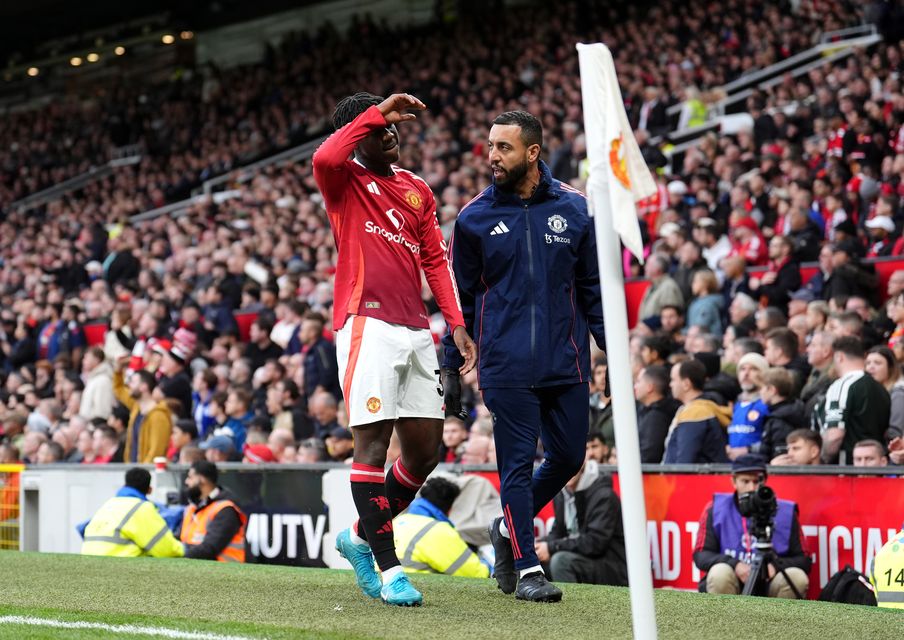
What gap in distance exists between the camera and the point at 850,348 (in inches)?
336

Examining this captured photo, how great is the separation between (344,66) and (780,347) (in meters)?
20.7

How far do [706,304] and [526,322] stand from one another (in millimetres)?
6615

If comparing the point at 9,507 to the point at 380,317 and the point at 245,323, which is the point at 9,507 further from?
the point at 380,317

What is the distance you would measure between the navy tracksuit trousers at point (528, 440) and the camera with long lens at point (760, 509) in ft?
5.40

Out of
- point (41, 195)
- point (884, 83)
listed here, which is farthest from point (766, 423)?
point (41, 195)

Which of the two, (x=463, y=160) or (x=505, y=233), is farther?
(x=463, y=160)

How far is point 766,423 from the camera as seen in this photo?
8766 millimetres

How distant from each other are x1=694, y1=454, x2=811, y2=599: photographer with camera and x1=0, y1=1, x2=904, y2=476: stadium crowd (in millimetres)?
750

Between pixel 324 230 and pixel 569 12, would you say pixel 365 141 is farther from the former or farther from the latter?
pixel 569 12

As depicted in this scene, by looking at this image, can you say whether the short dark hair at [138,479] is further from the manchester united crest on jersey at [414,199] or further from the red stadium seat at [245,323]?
the red stadium seat at [245,323]

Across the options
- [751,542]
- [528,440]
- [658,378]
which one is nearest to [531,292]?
[528,440]

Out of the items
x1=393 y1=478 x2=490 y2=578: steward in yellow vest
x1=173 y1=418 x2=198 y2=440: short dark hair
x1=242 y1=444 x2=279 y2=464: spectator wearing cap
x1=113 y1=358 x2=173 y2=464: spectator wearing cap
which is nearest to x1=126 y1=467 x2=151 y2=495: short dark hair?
x1=242 y1=444 x2=279 y2=464: spectator wearing cap

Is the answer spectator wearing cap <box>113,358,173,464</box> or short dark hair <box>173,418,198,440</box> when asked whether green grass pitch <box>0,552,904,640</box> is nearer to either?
short dark hair <box>173,418,198,440</box>

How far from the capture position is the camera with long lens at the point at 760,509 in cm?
696
